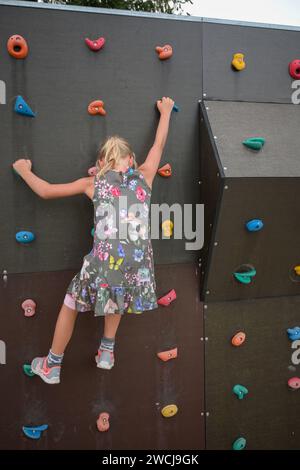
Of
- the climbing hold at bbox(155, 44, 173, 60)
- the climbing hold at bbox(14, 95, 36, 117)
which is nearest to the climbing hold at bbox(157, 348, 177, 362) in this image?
the climbing hold at bbox(14, 95, 36, 117)

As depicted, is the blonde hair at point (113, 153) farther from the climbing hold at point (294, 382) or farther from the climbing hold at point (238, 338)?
the climbing hold at point (294, 382)

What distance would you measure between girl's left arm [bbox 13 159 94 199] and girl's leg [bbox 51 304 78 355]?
1.64 ft

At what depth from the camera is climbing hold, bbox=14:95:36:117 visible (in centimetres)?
175

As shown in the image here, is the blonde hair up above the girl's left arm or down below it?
above

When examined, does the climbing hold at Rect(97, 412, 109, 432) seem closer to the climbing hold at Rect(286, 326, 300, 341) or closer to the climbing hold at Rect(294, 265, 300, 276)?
the climbing hold at Rect(286, 326, 300, 341)

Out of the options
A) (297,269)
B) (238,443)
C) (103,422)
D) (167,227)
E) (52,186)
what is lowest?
(238,443)

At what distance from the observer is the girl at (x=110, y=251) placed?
1665 mm

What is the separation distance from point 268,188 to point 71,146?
3.04 feet

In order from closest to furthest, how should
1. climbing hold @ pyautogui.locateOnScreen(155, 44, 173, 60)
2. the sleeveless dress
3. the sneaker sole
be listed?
the sleeveless dress < the sneaker sole < climbing hold @ pyautogui.locateOnScreen(155, 44, 173, 60)

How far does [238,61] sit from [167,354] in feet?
4.96

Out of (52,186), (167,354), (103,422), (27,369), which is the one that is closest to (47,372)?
(27,369)

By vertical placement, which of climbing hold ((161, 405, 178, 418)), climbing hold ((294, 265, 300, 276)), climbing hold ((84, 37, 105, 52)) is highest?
climbing hold ((84, 37, 105, 52))

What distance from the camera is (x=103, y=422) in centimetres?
200

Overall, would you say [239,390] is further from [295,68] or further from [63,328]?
[295,68]
